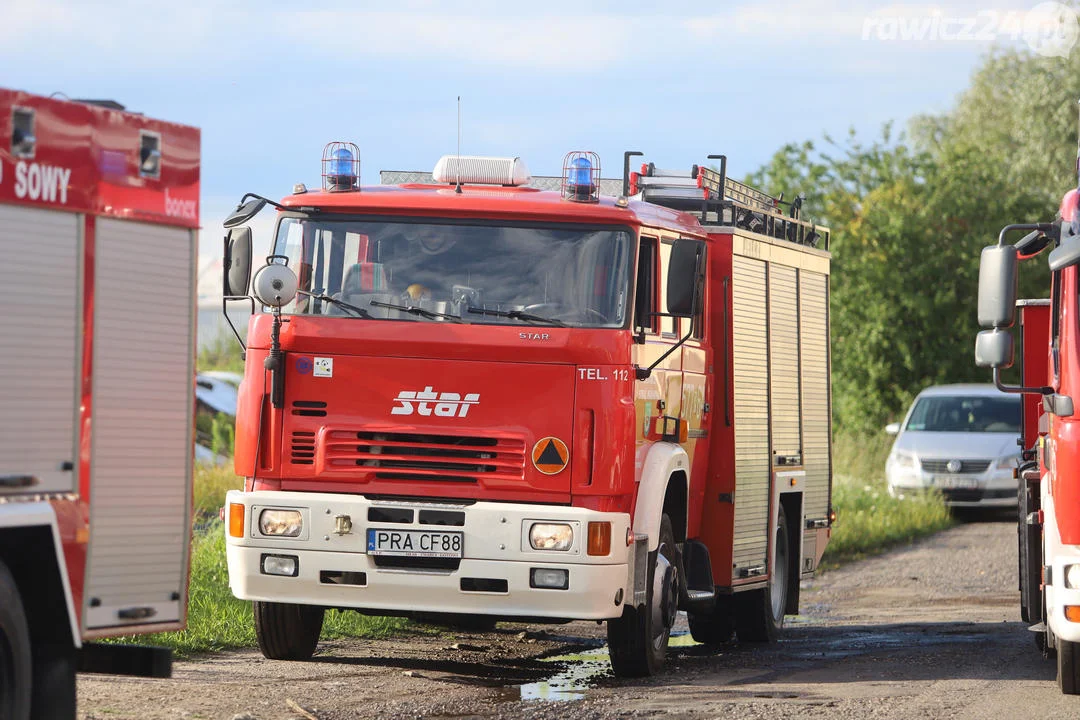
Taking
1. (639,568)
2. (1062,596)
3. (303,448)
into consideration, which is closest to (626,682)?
(639,568)

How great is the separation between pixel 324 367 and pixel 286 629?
1853 millimetres

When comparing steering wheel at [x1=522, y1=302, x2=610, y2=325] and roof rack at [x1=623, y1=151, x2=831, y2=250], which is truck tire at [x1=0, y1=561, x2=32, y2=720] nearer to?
steering wheel at [x1=522, y1=302, x2=610, y2=325]

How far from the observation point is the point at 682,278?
34.8ft

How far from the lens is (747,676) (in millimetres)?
11406

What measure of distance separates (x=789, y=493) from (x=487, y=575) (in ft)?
14.7

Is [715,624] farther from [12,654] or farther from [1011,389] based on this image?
[12,654]

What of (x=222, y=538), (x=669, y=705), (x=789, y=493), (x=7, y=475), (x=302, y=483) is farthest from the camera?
(x=222, y=538)

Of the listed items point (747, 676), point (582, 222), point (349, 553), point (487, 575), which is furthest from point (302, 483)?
point (747, 676)

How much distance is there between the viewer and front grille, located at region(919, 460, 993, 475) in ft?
84.3

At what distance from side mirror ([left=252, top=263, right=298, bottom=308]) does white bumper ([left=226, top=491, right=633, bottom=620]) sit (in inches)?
43.8

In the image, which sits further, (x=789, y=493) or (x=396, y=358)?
(x=789, y=493)

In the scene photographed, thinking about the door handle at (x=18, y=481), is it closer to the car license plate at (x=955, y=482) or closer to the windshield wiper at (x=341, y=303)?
the windshield wiper at (x=341, y=303)

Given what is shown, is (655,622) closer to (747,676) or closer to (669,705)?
(747,676)

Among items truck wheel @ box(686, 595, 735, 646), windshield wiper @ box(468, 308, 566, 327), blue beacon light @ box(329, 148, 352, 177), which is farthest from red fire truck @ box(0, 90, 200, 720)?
truck wheel @ box(686, 595, 735, 646)
